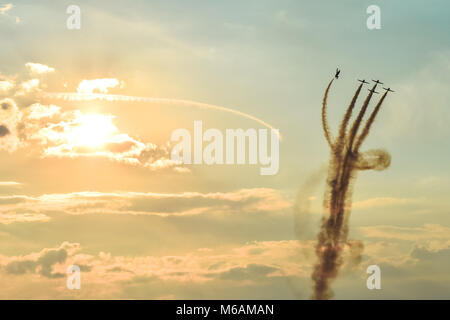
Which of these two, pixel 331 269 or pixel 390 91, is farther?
pixel 331 269

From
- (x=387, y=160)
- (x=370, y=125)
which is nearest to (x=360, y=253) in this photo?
(x=387, y=160)

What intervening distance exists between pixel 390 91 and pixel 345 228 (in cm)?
Result: 5054

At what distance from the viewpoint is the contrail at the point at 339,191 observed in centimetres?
16912

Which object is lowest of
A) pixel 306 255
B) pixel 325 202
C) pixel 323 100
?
pixel 306 255

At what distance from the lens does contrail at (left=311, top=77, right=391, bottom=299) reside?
6658 inches

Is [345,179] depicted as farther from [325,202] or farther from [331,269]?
[331,269]

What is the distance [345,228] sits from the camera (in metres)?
182

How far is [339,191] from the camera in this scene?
573 feet

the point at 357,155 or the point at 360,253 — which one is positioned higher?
the point at 357,155

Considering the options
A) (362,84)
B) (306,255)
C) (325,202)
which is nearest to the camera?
(362,84)

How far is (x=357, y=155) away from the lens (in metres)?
172

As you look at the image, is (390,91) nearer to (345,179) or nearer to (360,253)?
(345,179)

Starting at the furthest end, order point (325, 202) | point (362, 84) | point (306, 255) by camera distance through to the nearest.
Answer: point (306, 255) → point (325, 202) → point (362, 84)
